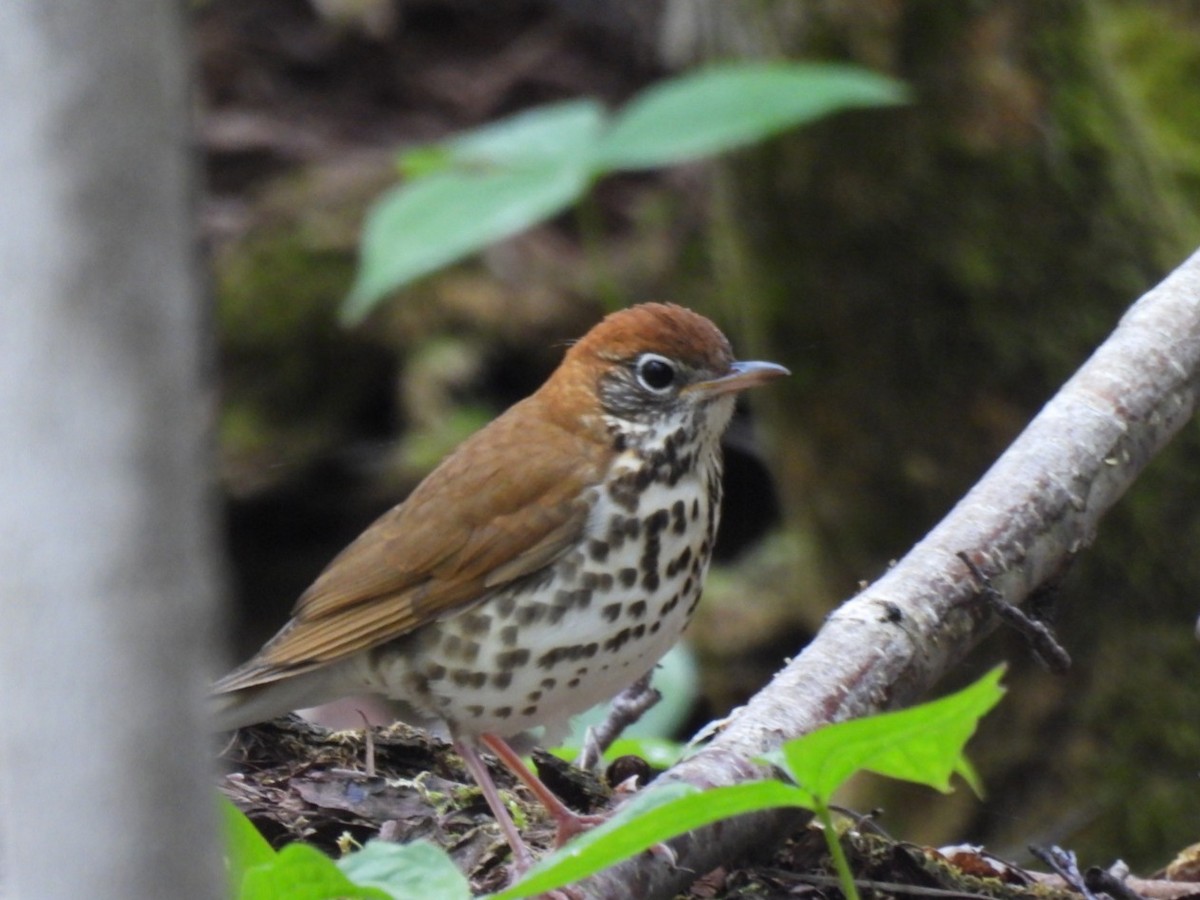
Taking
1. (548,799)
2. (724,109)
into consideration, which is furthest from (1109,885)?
(724,109)

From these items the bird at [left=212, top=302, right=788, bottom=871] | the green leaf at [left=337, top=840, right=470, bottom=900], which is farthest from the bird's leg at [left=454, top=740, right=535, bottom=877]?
the green leaf at [left=337, top=840, right=470, bottom=900]

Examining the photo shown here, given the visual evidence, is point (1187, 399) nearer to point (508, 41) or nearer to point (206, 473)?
point (206, 473)

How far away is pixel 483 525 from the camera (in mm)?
3086

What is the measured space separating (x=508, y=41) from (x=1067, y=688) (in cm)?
453

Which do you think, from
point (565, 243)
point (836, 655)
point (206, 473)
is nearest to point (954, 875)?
point (836, 655)

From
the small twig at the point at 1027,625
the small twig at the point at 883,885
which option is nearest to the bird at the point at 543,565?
the small twig at the point at 883,885

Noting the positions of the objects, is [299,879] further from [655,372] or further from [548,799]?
[655,372]

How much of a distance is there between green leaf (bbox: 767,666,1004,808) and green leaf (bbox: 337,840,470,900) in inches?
12.9

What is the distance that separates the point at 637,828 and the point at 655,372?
5.89 ft

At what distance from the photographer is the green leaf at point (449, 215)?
2975 millimetres

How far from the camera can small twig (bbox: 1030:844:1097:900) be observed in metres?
2.37

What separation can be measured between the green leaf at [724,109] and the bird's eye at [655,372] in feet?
1.24

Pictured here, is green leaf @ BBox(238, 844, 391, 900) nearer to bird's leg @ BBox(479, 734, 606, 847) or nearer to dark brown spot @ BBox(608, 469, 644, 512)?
bird's leg @ BBox(479, 734, 606, 847)

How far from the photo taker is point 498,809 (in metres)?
2.60
